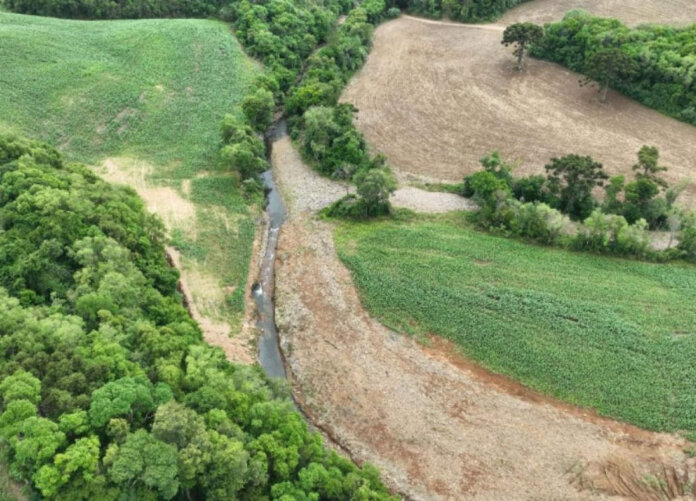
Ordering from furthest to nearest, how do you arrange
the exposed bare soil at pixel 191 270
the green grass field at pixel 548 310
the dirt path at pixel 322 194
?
the dirt path at pixel 322 194
the exposed bare soil at pixel 191 270
the green grass field at pixel 548 310

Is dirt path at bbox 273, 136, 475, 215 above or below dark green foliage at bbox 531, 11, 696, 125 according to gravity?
below

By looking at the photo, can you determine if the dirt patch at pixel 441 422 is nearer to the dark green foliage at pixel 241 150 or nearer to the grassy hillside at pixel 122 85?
the dark green foliage at pixel 241 150

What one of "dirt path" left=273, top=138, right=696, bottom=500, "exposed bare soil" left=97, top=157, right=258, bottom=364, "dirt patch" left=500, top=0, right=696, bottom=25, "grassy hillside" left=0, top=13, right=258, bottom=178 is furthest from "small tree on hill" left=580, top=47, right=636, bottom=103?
"exposed bare soil" left=97, top=157, right=258, bottom=364

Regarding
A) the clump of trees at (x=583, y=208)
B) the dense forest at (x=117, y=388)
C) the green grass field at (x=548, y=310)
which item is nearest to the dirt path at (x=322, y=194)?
the clump of trees at (x=583, y=208)

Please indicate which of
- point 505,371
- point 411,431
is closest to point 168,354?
point 411,431

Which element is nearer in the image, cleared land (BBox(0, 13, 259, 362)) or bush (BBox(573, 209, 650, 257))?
bush (BBox(573, 209, 650, 257))

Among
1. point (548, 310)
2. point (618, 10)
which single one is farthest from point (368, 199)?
point (618, 10)

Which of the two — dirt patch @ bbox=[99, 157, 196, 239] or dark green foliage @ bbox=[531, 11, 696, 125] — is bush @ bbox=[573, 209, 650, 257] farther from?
dirt patch @ bbox=[99, 157, 196, 239]
